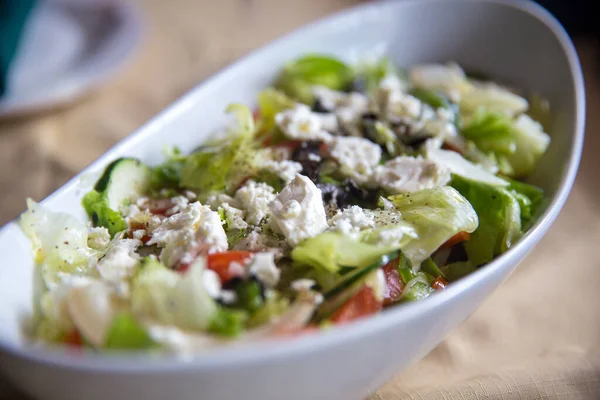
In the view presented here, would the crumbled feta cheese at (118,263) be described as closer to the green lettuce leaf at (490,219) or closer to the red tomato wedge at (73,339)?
the red tomato wedge at (73,339)

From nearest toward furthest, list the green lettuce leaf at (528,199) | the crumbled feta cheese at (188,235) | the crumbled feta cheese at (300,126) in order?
the crumbled feta cheese at (188,235) → the green lettuce leaf at (528,199) → the crumbled feta cheese at (300,126)

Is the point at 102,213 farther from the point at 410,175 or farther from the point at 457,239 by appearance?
the point at 457,239

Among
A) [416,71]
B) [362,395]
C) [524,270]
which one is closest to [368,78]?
[416,71]

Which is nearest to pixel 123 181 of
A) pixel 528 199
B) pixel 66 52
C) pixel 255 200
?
pixel 255 200

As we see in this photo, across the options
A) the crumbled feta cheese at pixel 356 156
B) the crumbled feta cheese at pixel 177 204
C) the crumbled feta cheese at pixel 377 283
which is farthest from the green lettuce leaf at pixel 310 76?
the crumbled feta cheese at pixel 377 283

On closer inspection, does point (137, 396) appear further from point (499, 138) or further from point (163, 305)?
point (499, 138)

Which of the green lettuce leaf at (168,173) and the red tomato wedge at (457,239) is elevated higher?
the green lettuce leaf at (168,173)

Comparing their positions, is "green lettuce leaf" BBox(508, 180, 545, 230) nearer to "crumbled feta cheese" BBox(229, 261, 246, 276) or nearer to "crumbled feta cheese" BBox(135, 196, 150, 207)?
"crumbled feta cheese" BBox(229, 261, 246, 276)
